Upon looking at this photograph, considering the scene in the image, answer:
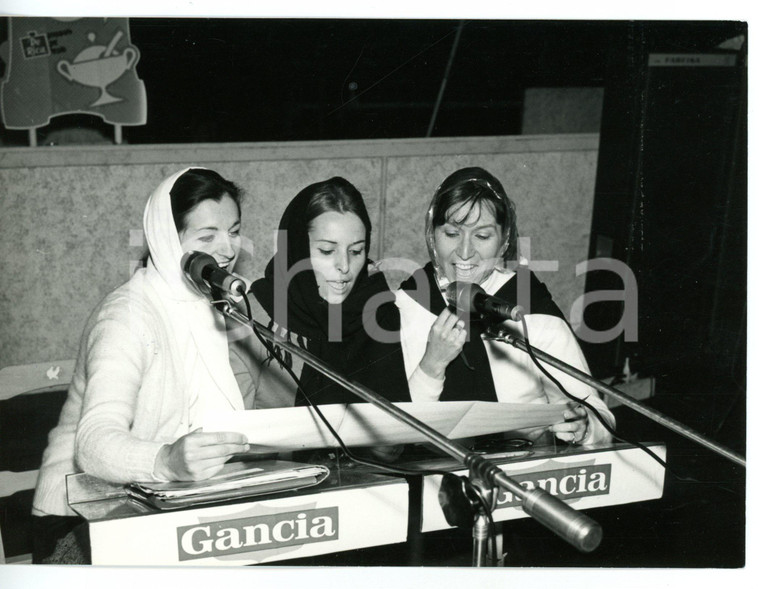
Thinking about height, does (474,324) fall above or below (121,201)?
below

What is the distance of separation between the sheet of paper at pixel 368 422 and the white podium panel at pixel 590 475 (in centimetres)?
9

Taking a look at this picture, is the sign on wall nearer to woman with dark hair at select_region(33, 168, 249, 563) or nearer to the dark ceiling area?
the dark ceiling area

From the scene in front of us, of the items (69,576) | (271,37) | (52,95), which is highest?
(271,37)

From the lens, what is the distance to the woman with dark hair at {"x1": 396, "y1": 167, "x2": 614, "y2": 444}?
6.56 ft

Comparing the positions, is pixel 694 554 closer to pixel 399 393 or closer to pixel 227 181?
pixel 399 393

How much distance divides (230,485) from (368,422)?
291 mm

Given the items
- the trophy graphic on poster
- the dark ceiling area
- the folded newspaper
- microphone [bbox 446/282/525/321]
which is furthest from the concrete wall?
the folded newspaper

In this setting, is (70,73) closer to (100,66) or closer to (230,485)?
(100,66)

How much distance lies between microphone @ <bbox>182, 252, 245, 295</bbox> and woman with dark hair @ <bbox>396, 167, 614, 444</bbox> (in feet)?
1.97

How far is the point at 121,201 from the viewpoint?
204cm

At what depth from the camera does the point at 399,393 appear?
2.01 metres

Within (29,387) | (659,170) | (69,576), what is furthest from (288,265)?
(659,170)

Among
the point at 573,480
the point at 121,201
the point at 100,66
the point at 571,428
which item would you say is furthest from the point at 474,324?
the point at 100,66

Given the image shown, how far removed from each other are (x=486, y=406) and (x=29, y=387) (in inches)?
45.6
